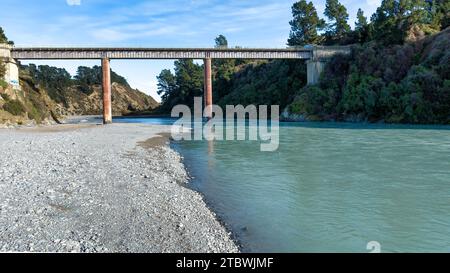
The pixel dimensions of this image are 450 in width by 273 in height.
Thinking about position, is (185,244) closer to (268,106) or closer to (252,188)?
(252,188)

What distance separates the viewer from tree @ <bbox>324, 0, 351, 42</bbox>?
104m

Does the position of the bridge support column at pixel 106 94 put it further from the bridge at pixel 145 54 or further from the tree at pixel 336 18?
the tree at pixel 336 18

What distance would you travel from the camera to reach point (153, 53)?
71.9 meters

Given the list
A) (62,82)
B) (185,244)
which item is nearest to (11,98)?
(185,244)

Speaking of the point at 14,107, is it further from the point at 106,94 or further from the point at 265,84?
the point at 265,84

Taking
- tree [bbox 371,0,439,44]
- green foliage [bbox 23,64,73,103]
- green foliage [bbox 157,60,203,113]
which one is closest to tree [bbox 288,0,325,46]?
tree [bbox 371,0,439,44]

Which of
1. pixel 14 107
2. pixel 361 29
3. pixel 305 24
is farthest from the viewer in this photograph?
pixel 305 24

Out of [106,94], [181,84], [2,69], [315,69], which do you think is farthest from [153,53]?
[181,84]

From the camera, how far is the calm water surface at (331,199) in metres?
9.19

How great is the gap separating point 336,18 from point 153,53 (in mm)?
59516

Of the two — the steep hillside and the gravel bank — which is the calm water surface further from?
the steep hillside

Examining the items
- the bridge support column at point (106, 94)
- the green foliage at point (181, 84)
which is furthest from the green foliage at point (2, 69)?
the green foliage at point (181, 84)

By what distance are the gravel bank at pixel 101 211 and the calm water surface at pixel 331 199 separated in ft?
3.87
